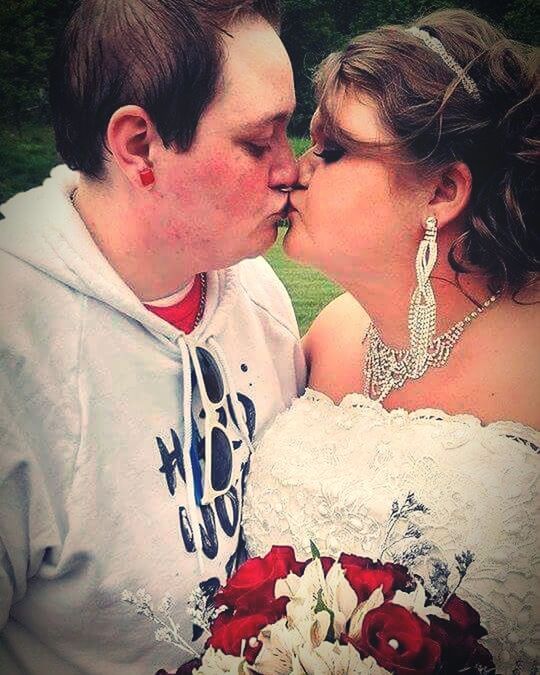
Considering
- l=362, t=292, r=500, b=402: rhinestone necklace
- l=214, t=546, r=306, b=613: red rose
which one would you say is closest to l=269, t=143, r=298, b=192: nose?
l=362, t=292, r=500, b=402: rhinestone necklace

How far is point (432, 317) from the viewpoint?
906 mm

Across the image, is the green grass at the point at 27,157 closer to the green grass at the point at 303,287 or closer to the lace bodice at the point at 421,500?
the green grass at the point at 303,287

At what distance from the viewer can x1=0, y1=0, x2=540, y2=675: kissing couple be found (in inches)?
29.5

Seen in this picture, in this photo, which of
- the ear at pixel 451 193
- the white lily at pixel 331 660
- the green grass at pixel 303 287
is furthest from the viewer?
the green grass at pixel 303 287

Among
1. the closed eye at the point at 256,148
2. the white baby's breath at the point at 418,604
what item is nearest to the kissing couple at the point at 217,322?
the closed eye at the point at 256,148

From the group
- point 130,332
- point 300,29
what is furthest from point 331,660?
point 300,29

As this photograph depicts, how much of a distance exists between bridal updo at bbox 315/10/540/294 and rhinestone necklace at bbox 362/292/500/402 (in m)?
0.14

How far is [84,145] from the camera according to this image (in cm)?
79

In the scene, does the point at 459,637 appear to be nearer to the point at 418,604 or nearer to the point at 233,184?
the point at 418,604

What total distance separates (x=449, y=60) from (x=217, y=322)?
1.22 feet

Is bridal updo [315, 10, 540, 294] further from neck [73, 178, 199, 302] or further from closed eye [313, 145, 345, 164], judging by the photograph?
neck [73, 178, 199, 302]

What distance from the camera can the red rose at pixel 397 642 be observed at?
2.06 feet

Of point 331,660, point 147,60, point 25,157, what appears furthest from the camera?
point 25,157

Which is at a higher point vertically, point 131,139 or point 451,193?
point 131,139
